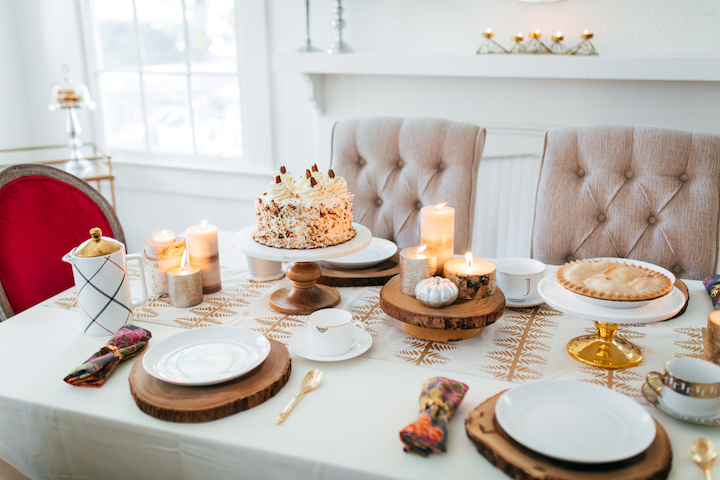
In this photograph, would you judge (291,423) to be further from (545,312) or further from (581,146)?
(581,146)

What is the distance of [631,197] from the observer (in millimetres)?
1459

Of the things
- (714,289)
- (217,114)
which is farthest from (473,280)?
(217,114)

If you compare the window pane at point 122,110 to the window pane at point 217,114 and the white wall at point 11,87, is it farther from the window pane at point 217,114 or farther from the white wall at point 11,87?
the white wall at point 11,87

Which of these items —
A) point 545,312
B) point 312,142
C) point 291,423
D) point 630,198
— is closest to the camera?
point 291,423

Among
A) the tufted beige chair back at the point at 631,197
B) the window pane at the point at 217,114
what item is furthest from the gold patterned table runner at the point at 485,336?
the window pane at the point at 217,114

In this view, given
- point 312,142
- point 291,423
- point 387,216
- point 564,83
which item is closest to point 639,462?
point 291,423

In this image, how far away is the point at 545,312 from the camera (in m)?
1.11

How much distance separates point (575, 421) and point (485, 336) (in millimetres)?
302

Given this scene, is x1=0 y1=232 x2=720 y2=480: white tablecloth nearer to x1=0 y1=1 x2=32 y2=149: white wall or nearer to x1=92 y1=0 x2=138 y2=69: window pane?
x1=92 y1=0 x2=138 y2=69: window pane

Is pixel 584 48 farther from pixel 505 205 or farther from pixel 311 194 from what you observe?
pixel 311 194

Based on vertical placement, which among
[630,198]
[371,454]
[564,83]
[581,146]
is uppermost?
[564,83]

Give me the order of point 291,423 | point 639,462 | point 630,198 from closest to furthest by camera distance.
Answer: point 639,462
point 291,423
point 630,198

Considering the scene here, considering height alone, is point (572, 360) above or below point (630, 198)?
below

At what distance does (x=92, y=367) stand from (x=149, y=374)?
3.5 inches
